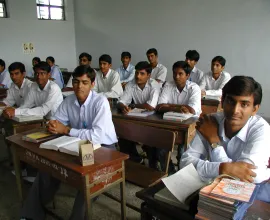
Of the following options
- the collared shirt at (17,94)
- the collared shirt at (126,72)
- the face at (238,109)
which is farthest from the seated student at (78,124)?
the collared shirt at (126,72)

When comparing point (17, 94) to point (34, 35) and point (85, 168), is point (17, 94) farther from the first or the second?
point (34, 35)

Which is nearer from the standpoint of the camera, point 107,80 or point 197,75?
point 107,80

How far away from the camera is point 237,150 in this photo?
133cm

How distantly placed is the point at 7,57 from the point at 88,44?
2390mm

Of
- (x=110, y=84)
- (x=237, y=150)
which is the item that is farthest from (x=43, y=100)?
(x=237, y=150)

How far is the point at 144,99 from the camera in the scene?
3.39m

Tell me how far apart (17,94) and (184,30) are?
3.93 meters

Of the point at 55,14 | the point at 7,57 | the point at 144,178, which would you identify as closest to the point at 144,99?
the point at 144,178

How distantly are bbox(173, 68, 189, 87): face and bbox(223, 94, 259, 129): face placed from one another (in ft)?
5.85

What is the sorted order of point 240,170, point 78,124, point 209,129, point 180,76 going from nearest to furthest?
point 240,170 → point 209,129 → point 78,124 → point 180,76

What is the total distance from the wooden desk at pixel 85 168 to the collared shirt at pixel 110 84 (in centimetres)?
253

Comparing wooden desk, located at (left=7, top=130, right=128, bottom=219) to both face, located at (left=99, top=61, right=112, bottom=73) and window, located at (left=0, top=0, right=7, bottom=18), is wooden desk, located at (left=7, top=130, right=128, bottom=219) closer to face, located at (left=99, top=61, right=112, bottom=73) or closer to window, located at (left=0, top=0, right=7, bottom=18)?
face, located at (left=99, top=61, right=112, bottom=73)

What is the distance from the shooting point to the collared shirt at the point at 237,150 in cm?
117

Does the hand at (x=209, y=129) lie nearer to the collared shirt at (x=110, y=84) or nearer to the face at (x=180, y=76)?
the face at (x=180, y=76)
